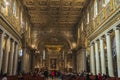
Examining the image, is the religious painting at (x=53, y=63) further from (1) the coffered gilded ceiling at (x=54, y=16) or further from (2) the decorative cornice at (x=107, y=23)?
(2) the decorative cornice at (x=107, y=23)

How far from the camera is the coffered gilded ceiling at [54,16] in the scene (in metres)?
25.5

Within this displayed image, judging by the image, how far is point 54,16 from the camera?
100ft

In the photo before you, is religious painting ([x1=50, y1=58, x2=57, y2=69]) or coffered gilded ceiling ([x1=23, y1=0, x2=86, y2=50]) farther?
religious painting ([x1=50, y1=58, x2=57, y2=69])

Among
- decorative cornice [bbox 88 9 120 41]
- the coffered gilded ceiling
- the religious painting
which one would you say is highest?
the coffered gilded ceiling

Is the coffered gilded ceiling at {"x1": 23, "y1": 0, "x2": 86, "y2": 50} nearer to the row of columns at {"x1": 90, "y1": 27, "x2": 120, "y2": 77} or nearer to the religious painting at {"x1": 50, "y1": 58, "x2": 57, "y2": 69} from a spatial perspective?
the row of columns at {"x1": 90, "y1": 27, "x2": 120, "y2": 77}

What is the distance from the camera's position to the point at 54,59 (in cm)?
4316

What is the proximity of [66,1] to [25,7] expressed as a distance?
20.5 feet

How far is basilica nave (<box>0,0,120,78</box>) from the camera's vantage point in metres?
16.2

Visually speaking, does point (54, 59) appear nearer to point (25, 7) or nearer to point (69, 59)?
point (69, 59)

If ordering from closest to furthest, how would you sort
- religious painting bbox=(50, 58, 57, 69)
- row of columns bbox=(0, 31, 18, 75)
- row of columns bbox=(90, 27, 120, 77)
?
row of columns bbox=(90, 27, 120, 77), row of columns bbox=(0, 31, 18, 75), religious painting bbox=(50, 58, 57, 69)

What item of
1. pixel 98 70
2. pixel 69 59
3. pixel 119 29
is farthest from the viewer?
pixel 69 59

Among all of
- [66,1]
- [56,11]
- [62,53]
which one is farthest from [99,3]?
[62,53]

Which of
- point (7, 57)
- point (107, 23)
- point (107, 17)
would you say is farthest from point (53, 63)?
point (107, 17)

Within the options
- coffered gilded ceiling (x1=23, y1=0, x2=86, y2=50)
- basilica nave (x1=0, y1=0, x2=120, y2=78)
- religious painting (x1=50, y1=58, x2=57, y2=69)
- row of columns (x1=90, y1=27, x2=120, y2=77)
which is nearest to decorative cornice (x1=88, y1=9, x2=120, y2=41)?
basilica nave (x1=0, y1=0, x2=120, y2=78)
